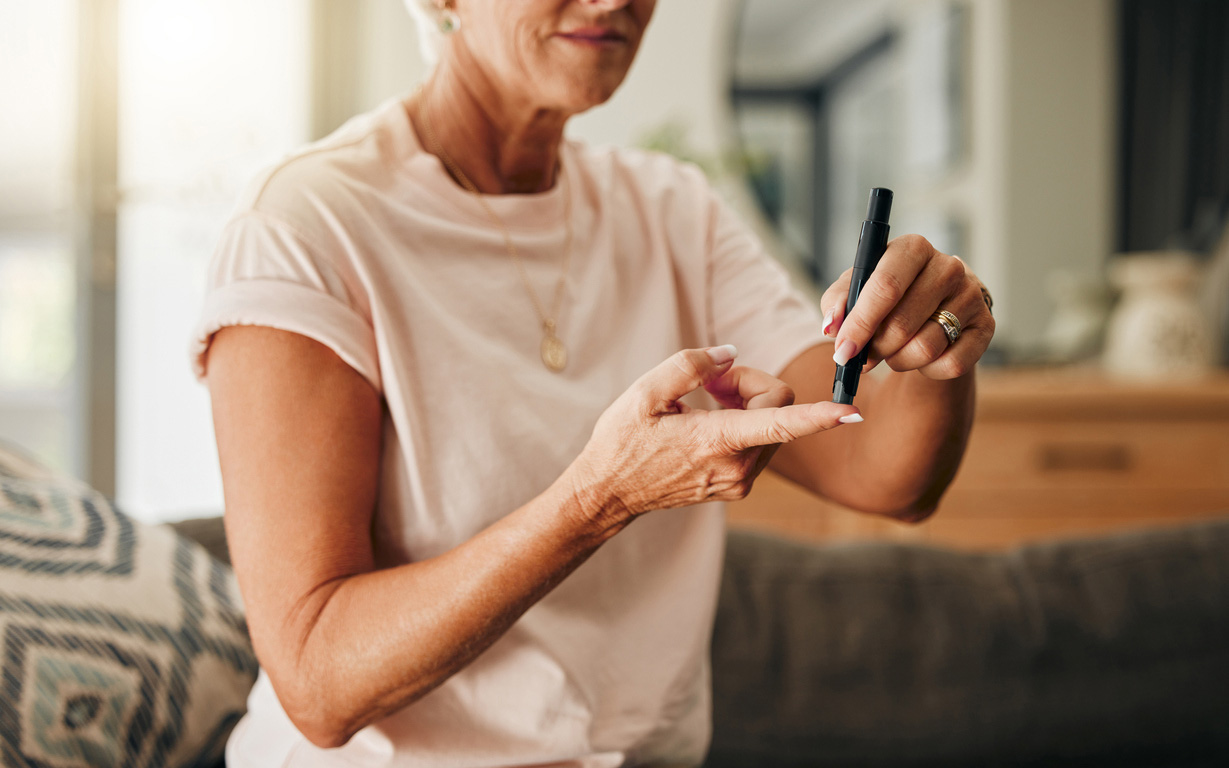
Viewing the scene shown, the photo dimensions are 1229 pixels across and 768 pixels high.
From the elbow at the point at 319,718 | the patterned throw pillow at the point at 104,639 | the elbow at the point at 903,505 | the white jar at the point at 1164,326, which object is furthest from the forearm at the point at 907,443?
the white jar at the point at 1164,326

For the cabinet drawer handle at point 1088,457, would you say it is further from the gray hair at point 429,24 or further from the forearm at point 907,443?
the gray hair at point 429,24

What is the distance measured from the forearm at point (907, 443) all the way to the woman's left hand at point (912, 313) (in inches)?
5.0

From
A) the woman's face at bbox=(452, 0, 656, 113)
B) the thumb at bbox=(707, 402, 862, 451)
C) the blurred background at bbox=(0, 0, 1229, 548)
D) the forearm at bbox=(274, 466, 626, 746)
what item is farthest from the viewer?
the blurred background at bbox=(0, 0, 1229, 548)

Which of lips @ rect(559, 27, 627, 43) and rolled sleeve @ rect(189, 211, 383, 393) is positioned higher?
lips @ rect(559, 27, 627, 43)

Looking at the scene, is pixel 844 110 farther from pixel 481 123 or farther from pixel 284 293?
pixel 284 293

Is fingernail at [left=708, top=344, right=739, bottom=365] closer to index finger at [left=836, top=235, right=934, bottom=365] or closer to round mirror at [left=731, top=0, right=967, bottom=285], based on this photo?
index finger at [left=836, top=235, right=934, bottom=365]

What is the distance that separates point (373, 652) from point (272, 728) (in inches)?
7.9

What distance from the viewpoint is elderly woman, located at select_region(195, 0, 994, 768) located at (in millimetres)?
545

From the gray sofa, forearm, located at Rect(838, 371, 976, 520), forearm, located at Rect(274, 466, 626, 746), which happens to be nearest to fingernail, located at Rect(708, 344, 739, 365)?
forearm, located at Rect(274, 466, 626, 746)

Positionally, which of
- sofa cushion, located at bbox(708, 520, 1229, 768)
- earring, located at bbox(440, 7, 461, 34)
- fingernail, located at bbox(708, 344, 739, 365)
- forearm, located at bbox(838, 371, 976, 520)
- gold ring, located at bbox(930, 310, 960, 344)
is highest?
earring, located at bbox(440, 7, 461, 34)

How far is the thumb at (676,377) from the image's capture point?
49 cm

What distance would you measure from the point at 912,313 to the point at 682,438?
150 mm

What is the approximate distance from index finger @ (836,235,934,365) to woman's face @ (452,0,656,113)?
29cm

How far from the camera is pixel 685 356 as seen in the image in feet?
1.60
